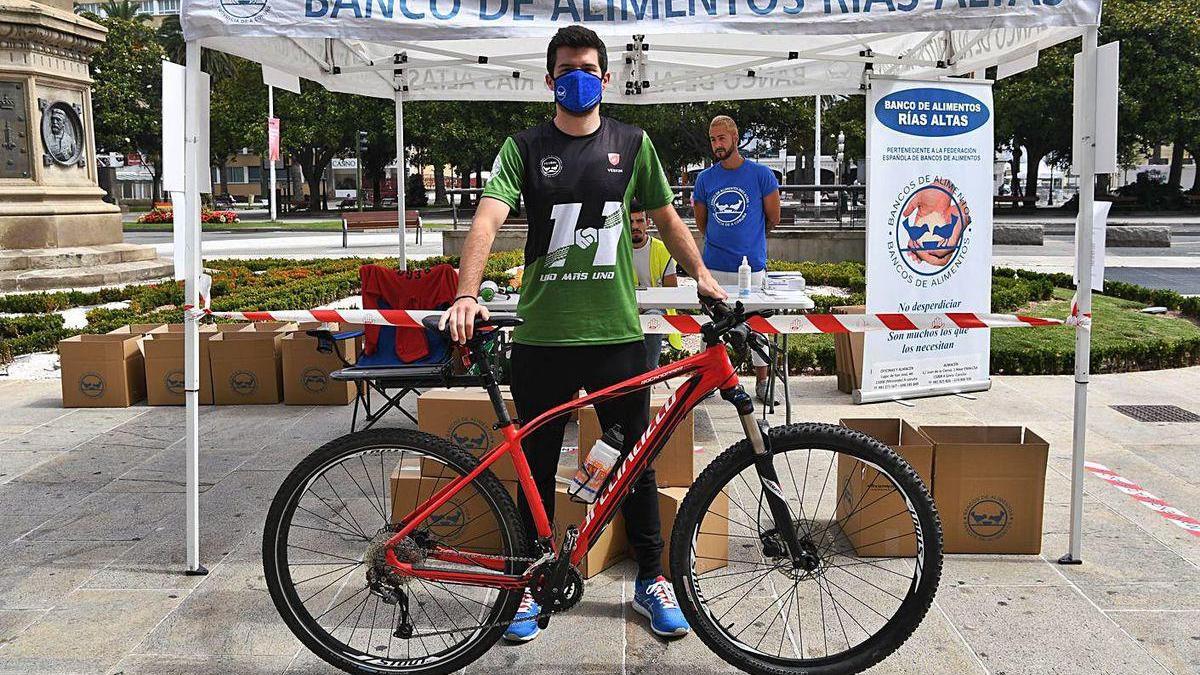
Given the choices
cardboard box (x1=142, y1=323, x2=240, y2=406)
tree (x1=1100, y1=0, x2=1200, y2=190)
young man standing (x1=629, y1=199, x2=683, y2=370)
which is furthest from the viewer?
tree (x1=1100, y1=0, x2=1200, y2=190)

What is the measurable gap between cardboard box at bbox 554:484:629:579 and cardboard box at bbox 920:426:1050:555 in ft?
4.42

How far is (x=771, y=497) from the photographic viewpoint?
3305 mm

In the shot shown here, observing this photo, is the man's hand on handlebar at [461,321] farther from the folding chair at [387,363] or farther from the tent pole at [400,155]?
the tent pole at [400,155]

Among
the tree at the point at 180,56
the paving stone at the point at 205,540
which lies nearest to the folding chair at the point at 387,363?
the paving stone at the point at 205,540

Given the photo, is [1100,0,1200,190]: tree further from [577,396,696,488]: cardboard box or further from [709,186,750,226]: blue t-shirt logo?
[577,396,696,488]: cardboard box

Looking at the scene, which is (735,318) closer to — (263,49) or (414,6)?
(414,6)

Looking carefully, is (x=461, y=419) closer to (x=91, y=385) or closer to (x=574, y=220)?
(x=574, y=220)

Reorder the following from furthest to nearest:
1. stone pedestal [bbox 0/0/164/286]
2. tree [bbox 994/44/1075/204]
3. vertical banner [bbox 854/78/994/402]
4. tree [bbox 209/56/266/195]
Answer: tree [bbox 209/56/266/195], tree [bbox 994/44/1075/204], stone pedestal [bbox 0/0/164/286], vertical banner [bbox 854/78/994/402]

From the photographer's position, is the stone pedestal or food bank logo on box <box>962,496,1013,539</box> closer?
food bank logo on box <box>962,496,1013,539</box>

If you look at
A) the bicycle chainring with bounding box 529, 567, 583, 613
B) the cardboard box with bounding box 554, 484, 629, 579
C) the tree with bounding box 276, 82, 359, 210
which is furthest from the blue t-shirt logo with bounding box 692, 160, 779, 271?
the tree with bounding box 276, 82, 359, 210

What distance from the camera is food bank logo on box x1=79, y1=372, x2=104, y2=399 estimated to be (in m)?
7.51

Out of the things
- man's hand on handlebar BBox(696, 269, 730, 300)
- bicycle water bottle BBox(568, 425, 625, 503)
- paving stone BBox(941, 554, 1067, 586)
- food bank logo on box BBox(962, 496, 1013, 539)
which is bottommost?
paving stone BBox(941, 554, 1067, 586)

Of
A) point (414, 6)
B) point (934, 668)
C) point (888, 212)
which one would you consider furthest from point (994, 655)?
point (888, 212)

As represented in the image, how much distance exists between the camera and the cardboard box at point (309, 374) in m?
7.48
